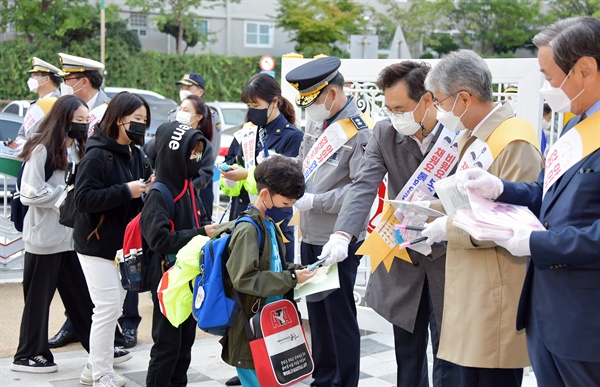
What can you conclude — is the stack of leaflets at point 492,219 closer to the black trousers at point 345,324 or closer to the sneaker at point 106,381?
the black trousers at point 345,324

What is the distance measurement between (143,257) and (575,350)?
2536 millimetres

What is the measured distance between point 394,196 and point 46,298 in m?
2.59

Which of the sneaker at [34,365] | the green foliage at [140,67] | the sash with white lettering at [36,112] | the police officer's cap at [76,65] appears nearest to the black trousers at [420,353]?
the sneaker at [34,365]

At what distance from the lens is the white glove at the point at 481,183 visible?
9.50ft

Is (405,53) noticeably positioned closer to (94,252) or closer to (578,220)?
(94,252)

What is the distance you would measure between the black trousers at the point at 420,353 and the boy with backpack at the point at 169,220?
3.92 ft

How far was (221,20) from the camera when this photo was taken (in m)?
33.5

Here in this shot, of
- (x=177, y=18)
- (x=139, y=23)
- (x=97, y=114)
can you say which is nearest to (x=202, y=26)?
(x=139, y=23)

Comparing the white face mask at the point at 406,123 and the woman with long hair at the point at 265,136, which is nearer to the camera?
the white face mask at the point at 406,123

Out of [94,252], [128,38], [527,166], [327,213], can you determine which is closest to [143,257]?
[94,252]

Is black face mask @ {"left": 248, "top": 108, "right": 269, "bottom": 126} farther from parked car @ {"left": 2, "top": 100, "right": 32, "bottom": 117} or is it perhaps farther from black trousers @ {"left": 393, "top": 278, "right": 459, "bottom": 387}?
parked car @ {"left": 2, "top": 100, "right": 32, "bottom": 117}

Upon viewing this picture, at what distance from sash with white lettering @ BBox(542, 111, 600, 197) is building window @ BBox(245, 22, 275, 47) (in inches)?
1267

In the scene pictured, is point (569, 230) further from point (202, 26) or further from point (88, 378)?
point (202, 26)

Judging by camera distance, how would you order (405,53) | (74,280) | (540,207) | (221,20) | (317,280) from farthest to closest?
(221,20) → (405,53) → (74,280) → (317,280) → (540,207)
